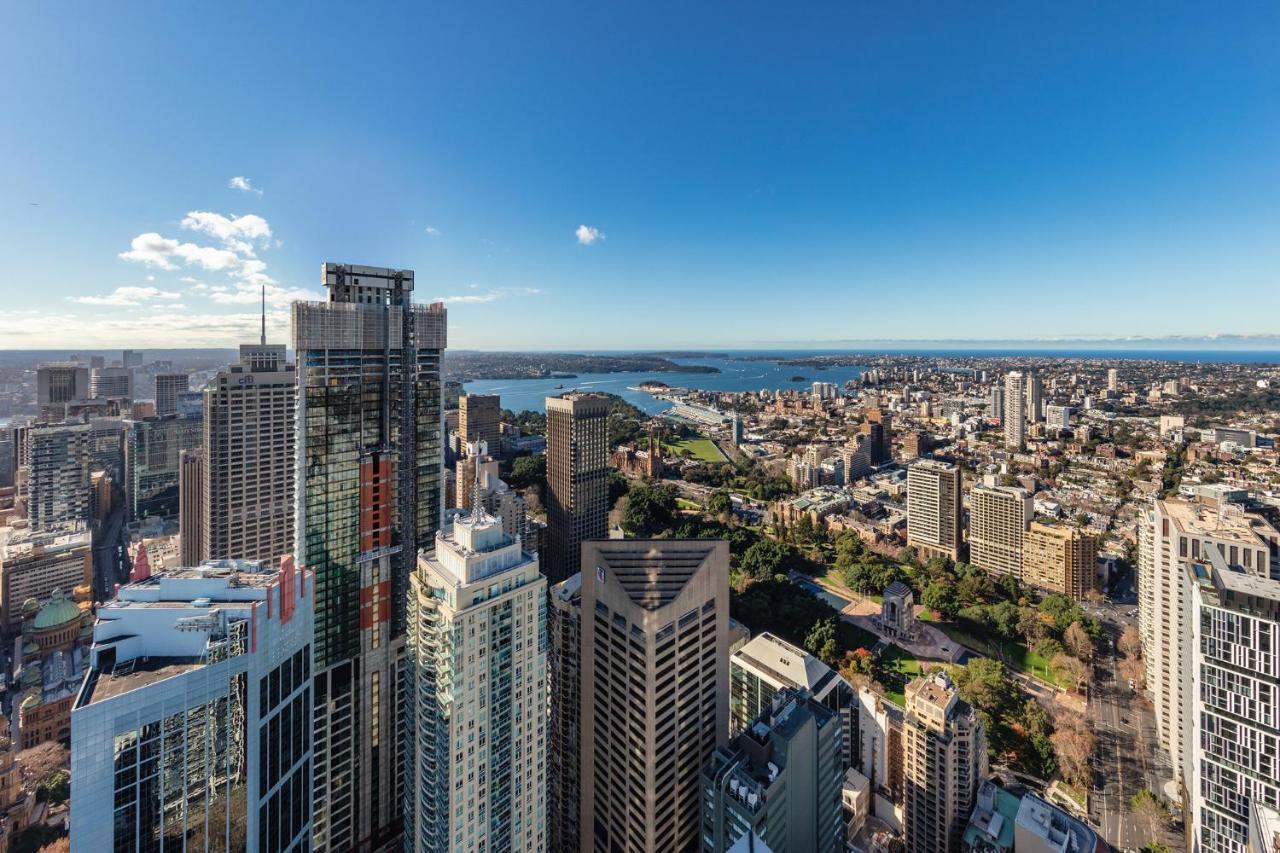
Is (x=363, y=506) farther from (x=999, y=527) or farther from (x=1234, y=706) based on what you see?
(x=999, y=527)

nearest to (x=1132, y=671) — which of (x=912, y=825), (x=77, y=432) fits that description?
(x=912, y=825)

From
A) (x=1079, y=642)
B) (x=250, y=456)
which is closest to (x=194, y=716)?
(x=250, y=456)

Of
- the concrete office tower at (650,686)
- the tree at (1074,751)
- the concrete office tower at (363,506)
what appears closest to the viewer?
the concrete office tower at (650,686)

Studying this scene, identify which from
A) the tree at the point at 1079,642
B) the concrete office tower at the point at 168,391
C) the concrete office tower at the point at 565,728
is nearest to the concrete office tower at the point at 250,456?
the concrete office tower at the point at 565,728

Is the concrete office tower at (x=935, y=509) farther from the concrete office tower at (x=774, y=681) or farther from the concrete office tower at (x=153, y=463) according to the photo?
the concrete office tower at (x=153, y=463)

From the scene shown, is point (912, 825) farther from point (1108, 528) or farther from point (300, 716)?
point (1108, 528)

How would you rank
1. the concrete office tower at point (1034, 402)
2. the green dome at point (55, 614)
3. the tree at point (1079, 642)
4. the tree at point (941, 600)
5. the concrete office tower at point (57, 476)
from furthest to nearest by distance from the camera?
the concrete office tower at point (1034, 402), the concrete office tower at point (57, 476), the tree at point (941, 600), the tree at point (1079, 642), the green dome at point (55, 614)
